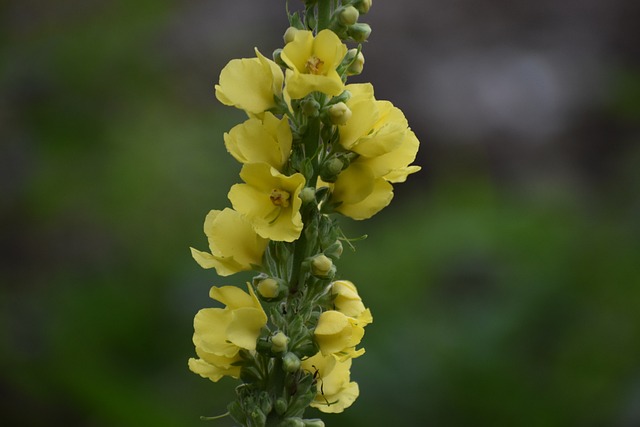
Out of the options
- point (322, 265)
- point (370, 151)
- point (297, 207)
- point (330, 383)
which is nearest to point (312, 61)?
point (370, 151)

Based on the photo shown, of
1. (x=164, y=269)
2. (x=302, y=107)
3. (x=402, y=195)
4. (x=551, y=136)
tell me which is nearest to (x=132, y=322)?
(x=164, y=269)

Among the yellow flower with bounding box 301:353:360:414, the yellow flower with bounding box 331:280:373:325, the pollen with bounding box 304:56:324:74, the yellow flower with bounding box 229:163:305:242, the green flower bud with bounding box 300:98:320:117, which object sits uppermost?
the pollen with bounding box 304:56:324:74

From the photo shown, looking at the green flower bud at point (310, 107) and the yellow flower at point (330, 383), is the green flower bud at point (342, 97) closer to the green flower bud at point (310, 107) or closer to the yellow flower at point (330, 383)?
the green flower bud at point (310, 107)

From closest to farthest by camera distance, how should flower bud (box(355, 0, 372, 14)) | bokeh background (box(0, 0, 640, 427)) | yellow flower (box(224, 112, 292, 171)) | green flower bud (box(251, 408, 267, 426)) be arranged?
green flower bud (box(251, 408, 267, 426)), yellow flower (box(224, 112, 292, 171)), flower bud (box(355, 0, 372, 14)), bokeh background (box(0, 0, 640, 427))

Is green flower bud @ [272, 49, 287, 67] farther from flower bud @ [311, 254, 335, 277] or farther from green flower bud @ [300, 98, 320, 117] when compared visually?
flower bud @ [311, 254, 335, 277]

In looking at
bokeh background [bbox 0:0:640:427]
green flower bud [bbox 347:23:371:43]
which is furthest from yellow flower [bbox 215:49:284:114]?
bokeh background [bbox 0:0:640:427]

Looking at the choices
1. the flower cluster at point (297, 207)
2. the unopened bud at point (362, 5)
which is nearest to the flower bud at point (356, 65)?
the flower cluster at point (297, 207)

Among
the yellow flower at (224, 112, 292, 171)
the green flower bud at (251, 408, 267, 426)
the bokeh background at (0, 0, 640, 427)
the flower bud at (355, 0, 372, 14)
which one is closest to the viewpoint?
the green flower bud at (251, 408, 267, 426)

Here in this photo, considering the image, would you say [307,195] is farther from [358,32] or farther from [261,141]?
[358,32]
